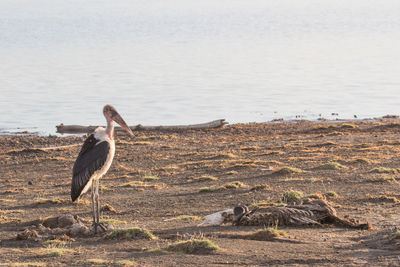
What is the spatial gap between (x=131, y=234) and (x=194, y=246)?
1.27 meters

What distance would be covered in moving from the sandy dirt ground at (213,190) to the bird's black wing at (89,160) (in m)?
0.88

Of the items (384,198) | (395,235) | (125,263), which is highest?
(384,198)

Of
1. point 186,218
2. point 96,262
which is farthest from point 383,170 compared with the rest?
point 96,262

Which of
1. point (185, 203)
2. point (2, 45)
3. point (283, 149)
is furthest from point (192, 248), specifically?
point (2, 45)

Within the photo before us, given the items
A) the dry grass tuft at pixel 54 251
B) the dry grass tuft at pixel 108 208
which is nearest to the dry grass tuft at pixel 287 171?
the dry grass tuft at pixel 108 208

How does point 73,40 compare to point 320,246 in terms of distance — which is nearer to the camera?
point 320,246

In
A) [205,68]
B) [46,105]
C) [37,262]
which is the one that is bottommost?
[37,262]

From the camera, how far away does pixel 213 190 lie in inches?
597

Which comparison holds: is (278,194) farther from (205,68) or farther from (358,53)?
(358,53)

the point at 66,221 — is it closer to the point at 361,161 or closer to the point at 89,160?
the point at 89,160

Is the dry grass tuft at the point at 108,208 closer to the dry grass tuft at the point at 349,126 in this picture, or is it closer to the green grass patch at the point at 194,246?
the green grass patch at the point at 194,246

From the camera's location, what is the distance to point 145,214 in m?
13.3

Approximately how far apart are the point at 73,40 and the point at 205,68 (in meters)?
36.5

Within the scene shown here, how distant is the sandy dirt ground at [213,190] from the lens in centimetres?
988
